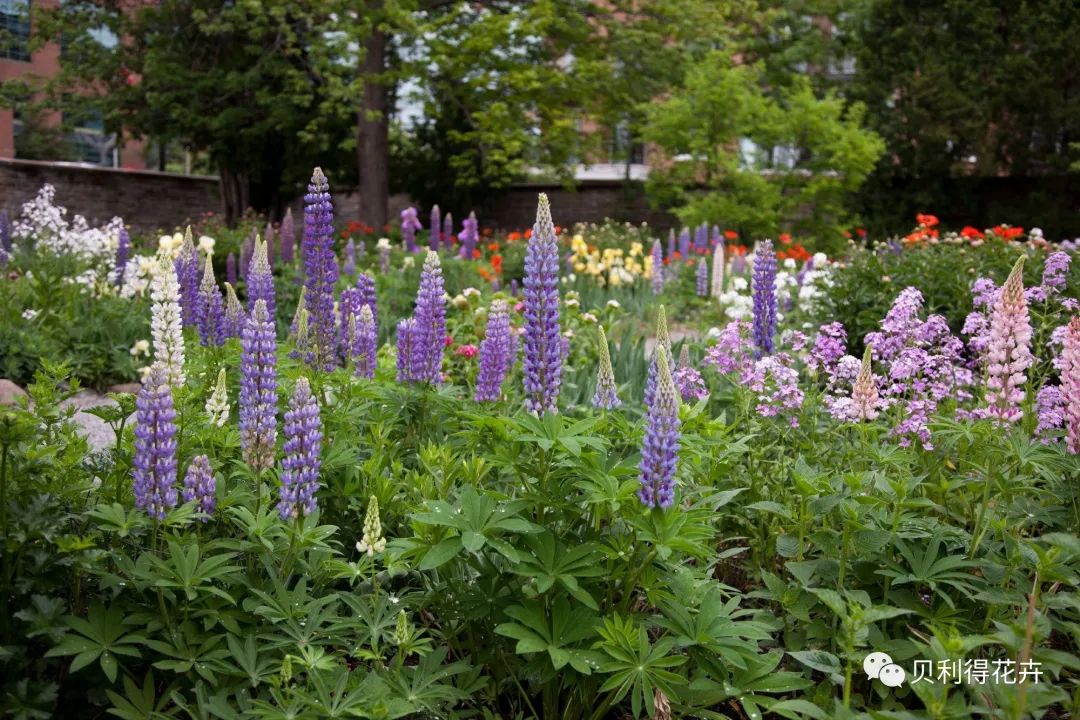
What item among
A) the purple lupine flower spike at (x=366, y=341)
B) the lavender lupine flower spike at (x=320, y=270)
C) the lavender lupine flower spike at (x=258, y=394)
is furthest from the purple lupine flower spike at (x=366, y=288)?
the lavender lupine flower spike at (x=258, y=394)

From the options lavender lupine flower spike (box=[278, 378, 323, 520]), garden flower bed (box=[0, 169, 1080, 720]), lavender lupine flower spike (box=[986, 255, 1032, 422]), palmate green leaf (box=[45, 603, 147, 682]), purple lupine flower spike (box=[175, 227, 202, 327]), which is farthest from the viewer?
purple lupine flower spike (box=[175, 227, 202, 327])

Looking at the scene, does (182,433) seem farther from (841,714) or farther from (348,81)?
(348,81)

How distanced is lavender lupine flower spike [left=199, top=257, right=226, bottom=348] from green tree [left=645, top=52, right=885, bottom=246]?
1370 centimetres

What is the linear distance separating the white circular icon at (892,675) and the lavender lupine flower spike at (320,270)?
229cm

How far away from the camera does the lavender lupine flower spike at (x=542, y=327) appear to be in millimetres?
2955

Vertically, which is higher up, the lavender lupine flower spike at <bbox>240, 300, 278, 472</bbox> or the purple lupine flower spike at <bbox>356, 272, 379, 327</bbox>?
the purple lupine flower spike at <bbox>356, 272, 379, 327</bbox>

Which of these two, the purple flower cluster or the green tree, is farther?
the green tree

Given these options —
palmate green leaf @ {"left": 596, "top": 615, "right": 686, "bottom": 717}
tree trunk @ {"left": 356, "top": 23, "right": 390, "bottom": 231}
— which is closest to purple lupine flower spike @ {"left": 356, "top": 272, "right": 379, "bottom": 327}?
palmate green leaf @ {"left": 596, "top": 615, "right": 686, "bottom": 717}

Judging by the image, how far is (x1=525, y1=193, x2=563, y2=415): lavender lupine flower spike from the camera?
296 cm

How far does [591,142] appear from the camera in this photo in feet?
65.9

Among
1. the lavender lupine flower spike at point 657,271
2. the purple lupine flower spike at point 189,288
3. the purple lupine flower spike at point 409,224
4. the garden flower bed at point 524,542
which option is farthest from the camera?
the lavender lupine flower spike at point 657,271

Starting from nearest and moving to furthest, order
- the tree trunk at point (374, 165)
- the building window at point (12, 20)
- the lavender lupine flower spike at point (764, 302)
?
the lavender lupine flower spike at point (764, 302), the building window at point (12, 20), the tree trunk at point (374, 165)
